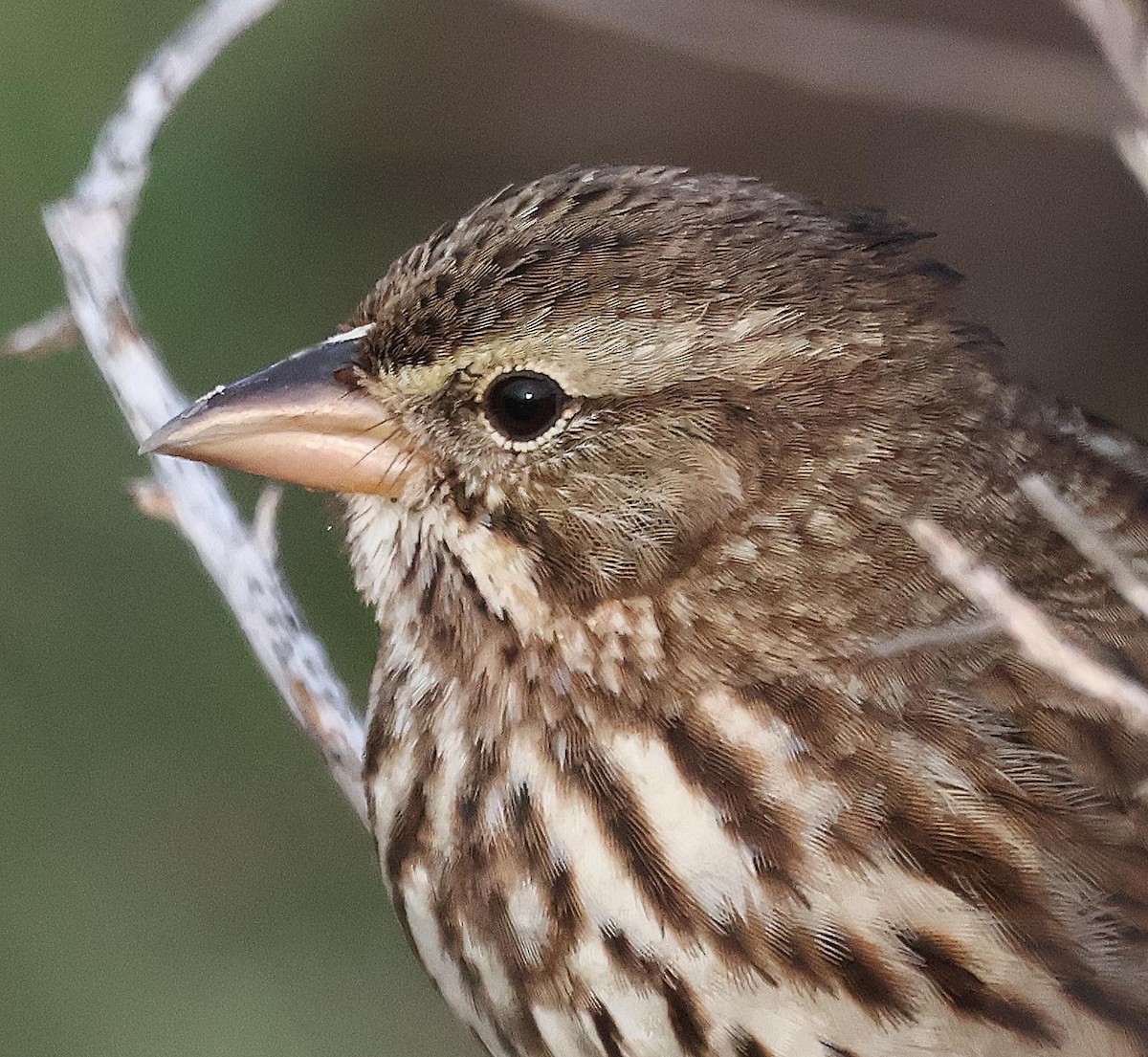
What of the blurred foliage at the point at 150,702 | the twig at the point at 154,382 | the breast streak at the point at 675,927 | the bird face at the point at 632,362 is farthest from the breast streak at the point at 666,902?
the blurred foliage at the point at 150,702

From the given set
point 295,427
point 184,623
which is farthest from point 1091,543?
point 184,623

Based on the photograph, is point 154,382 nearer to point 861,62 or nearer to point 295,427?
point 295,427

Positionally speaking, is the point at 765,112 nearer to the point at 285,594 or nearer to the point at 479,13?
the point at 479,13

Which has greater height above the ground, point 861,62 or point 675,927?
point 861,62

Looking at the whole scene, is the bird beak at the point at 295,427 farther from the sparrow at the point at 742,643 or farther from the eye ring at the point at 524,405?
the eye ring at the point at 524,405

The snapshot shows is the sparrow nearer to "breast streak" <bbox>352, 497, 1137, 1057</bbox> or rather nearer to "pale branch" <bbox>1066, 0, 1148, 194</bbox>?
"breast streak" <bbox>352, 497, 1137, 1057</bbox>

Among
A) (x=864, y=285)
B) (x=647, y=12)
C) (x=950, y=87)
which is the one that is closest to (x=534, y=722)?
(x=864, y=285)

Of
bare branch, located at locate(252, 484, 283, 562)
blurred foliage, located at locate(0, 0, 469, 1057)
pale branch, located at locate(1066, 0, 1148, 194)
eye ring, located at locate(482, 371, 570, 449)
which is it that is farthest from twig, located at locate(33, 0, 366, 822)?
blurred foliage, located at locate(0, 0, 469, 1057)
